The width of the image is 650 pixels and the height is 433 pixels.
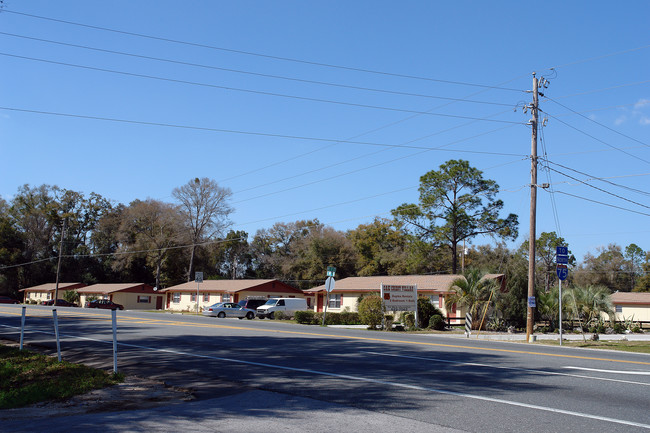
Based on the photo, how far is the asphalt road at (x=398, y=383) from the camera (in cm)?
729

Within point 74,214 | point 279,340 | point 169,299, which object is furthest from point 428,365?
point 74,214

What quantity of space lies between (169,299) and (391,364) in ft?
193

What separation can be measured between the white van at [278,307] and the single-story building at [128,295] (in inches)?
1344

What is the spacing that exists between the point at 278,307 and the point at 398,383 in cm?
3508

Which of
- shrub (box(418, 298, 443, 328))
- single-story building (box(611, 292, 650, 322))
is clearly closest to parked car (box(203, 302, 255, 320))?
shrub (box(418, 298, 443, 328))

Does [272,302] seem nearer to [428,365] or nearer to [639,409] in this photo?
[428,365]

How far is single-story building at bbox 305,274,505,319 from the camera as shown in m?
39.7

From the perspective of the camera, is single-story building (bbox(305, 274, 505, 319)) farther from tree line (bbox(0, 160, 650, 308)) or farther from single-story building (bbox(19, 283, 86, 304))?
single-story building (bbox(19, 283, 86, 304))

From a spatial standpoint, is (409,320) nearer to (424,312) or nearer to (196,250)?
(424,312)

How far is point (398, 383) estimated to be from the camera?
9.86m

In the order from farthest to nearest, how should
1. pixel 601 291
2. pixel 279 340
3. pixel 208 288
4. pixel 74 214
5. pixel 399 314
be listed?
pixel 74 214, pixel 208 288, pixel 399 314, pixel 601 291, pixel 279 340

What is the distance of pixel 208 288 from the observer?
6112cm

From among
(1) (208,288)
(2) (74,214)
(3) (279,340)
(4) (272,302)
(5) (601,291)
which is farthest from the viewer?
(2) (74,214)

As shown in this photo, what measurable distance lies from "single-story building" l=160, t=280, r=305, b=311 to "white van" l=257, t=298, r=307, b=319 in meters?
11.9
